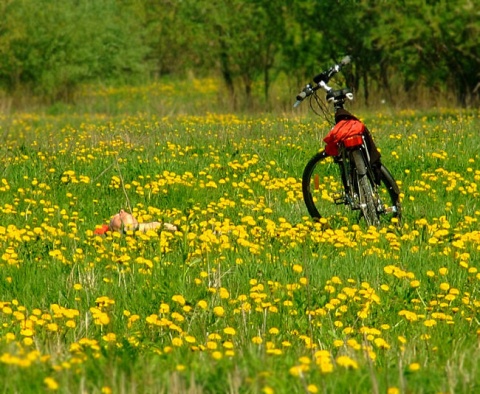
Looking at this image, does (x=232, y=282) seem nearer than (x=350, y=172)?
Yes

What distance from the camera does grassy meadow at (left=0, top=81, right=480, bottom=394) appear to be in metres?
3.15

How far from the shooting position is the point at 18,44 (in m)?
29.6

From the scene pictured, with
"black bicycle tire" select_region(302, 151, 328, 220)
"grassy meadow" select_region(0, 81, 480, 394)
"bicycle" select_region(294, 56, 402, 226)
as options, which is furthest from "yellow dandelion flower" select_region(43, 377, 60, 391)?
"black bicycle tire" select_region(302, 151, 328, 220)

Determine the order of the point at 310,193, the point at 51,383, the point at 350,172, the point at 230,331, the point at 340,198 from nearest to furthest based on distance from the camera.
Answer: the point at 51,383
the point at 230,331
the point at 350,172
the point at 340,198
the point at 310,193

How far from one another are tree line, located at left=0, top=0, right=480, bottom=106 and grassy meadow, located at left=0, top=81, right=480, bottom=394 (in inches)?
466

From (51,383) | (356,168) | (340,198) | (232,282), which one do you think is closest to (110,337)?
(51,383)

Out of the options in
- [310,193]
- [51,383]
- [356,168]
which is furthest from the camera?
[310,193]

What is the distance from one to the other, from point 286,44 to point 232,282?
21931mm

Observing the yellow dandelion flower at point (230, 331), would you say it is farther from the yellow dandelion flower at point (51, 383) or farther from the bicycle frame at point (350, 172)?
the bicycle frame at point (350, 172)

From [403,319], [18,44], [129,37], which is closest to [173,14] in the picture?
[129,37]

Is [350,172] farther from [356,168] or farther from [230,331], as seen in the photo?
[230,331]

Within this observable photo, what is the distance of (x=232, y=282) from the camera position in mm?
5320

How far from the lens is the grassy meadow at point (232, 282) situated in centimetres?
315

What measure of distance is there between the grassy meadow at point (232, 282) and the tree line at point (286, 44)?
11.8 meters
